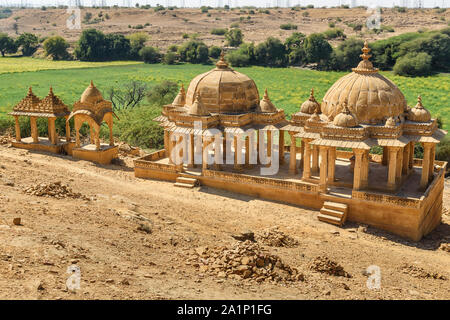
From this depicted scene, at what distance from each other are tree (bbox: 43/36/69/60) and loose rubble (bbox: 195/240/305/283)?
7370 cm

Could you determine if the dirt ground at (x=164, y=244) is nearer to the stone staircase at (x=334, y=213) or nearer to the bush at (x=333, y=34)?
the stone staircase at (x=334, y=213)

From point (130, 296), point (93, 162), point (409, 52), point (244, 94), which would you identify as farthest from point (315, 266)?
point (409, 52)

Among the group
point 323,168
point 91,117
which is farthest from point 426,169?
point 91,117

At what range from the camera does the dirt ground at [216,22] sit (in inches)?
4011

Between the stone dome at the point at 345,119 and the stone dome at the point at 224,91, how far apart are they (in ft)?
19.1

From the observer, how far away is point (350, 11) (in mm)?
128500

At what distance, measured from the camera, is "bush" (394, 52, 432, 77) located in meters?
63.7

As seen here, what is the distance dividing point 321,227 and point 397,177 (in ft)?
14.4

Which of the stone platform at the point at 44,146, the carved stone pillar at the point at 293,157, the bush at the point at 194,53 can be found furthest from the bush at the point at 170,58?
the carved stone pillar at the point at 293,157

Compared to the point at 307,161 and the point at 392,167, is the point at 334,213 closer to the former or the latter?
the point at 307,161

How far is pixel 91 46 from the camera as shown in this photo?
78438 mm

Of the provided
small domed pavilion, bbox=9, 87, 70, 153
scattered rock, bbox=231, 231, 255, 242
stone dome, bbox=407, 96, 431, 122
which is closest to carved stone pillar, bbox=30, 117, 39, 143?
small domed pavilion, bbox=9, 87, 70, 153

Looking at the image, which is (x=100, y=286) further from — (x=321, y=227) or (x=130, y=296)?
(x=321, y=227)

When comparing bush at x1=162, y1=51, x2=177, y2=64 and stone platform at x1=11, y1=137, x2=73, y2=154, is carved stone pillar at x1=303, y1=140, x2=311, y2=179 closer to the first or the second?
stone platform at x1=11, y1=137, x2=73, y2=154
